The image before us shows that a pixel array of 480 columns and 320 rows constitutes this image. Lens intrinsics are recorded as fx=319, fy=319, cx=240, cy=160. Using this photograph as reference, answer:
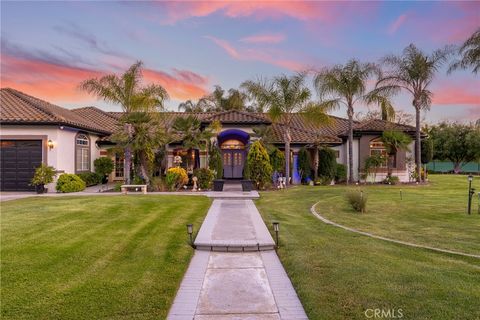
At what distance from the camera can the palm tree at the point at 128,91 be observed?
20.7 metres

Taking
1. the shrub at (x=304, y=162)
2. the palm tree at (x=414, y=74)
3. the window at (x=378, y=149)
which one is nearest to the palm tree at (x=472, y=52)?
the palm tree at (x=414, y=74)

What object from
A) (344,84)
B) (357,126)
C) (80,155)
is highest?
(344,84)

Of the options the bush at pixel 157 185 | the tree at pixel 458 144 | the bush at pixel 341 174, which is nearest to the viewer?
the bush at pixel 157 185

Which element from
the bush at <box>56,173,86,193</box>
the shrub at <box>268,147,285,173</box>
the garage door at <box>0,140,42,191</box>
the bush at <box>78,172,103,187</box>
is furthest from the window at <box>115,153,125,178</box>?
the shrub at <box>268,147,285,173</box>

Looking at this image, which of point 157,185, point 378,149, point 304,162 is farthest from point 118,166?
A: point 378,149

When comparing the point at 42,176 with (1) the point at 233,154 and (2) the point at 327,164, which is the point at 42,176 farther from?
(2) the point at 327,164

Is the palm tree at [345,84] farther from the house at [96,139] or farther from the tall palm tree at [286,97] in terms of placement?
the house at [96,139]

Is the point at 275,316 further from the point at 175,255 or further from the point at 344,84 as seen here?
the point at 344,84

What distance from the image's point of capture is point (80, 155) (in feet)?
73.0

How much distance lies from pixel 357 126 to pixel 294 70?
8.02 metres

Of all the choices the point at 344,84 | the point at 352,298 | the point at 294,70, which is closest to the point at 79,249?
the point at 352,298

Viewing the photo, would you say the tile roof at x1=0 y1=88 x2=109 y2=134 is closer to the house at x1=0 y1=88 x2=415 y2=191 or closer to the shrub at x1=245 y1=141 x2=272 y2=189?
the house at x1=0 y1=88 x2=415 y2=191

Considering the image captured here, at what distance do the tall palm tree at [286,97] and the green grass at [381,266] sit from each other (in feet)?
35.5

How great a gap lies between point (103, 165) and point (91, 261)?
739 inches
